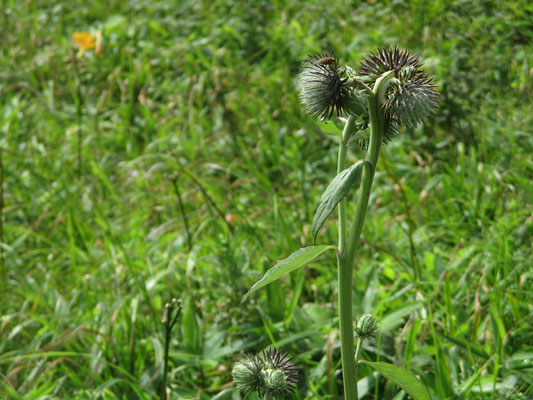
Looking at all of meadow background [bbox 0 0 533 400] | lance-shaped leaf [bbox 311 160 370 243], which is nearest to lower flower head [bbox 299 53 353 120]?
lance-shaped leaf [bbox 311 160 370 243]

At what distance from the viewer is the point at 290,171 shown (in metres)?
3.27

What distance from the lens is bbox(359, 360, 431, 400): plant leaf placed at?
41.1 inches

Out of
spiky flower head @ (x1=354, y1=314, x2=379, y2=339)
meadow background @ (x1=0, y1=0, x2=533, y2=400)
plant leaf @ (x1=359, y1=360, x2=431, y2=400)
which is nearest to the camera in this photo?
plant leaf @ (x1=359, y1=360, x2=431, y2=400)

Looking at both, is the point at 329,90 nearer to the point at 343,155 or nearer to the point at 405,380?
the point at 343,155

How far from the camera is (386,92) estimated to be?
39.4 inches

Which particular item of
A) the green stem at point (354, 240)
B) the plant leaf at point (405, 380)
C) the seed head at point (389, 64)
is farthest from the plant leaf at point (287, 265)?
the seed head at point (389, 64)

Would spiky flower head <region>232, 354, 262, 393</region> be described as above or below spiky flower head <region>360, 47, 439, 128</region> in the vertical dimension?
Result: below

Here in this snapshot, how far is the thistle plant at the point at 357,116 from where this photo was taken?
954 mm

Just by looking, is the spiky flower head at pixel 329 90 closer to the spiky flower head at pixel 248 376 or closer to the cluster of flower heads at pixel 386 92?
the cluster of flower heads at pixel 386 92

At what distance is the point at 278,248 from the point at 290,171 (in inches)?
36.9

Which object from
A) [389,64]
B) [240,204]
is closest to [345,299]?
[389,64]

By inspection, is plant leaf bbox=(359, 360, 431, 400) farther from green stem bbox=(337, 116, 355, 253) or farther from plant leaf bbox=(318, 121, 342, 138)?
plant leaf bbox=(318, 121, 342, 138)

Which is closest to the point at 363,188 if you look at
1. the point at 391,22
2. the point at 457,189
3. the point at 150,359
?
the point at 150,359

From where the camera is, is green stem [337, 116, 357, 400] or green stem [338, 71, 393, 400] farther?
green stem [337, 116, 357, 400]
